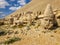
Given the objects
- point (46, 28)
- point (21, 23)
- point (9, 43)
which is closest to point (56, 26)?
point (46, 28)

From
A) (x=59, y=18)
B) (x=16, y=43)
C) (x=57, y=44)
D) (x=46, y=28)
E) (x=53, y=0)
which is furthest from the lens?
(x=53, y=0)

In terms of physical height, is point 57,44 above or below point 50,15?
below

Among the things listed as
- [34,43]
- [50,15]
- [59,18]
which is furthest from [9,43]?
[59,18]

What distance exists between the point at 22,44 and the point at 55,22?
342 inches

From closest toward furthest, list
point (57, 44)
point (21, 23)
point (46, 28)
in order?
point (57, 44) → point (46, 28) → point (21, 23)

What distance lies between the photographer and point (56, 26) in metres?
20.1

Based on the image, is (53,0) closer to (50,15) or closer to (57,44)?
(50,15)

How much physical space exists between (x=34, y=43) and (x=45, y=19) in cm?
744

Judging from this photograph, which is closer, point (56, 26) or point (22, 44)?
point (22, 44)

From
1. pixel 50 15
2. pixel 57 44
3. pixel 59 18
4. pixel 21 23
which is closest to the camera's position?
pixel 57 44

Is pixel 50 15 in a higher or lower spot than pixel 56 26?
higher

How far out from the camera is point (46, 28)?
18531 millimetres

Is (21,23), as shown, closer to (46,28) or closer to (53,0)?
(46,28)

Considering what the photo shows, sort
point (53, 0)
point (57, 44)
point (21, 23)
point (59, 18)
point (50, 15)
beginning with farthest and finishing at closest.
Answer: point (53, 0)
point (21, 23)
point (59, 18)
point (50, 15)
point (57, 44)
